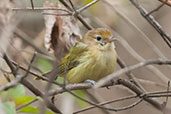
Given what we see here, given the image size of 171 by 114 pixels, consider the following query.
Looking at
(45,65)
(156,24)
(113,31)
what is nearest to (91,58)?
(45,65)

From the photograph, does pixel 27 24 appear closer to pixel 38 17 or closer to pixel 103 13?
pixel 38 17

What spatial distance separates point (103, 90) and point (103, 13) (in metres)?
1.69

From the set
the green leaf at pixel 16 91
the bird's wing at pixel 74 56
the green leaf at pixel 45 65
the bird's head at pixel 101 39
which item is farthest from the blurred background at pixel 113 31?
the green leaf at pixel 16 91

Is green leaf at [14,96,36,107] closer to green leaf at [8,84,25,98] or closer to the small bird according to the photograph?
green leaf at [8,84,25,98]

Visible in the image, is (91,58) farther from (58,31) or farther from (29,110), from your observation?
(29,110)

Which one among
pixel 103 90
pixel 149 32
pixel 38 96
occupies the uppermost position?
pixel 149 32

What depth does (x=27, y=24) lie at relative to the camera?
652 cm

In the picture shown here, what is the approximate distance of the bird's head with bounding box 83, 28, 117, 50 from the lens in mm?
4578

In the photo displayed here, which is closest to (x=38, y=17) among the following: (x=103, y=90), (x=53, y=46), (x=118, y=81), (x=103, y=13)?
(x=103, y=13)

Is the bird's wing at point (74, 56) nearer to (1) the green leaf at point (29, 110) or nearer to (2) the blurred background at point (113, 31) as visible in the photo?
(2) the blurred background at point (113, 31)

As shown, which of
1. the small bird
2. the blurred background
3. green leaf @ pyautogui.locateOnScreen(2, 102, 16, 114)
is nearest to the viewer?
green leaf @ pyautogui.locateOnScreen(2, 102, 16, 114)

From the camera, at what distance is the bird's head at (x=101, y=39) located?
458 centimetres

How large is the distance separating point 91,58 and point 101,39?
0.28m

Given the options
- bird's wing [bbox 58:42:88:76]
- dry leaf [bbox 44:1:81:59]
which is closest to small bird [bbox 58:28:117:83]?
bird's wing [bbox 58:42:88:76]
